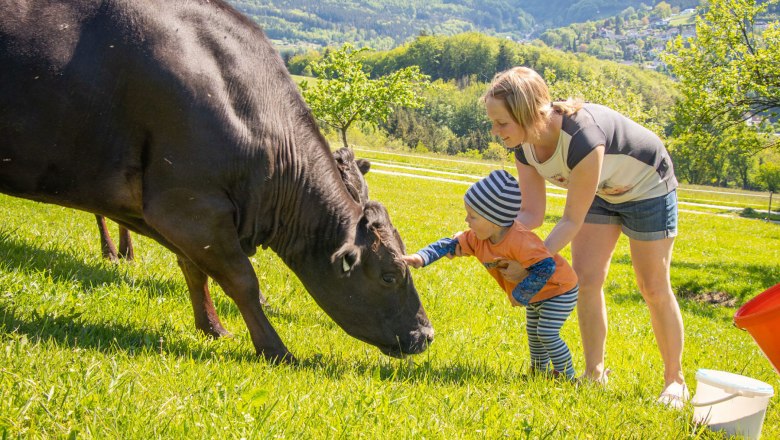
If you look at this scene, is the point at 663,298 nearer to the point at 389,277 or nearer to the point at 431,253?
the point at 431,253

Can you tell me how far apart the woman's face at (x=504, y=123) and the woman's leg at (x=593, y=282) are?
50.0 inches

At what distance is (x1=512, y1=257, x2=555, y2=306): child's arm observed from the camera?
5007 mm

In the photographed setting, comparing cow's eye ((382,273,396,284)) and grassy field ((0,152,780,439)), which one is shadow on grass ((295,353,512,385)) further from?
cow's eye ((382,273,396,284))

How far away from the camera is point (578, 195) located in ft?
16.3

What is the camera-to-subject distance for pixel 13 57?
15.3ft

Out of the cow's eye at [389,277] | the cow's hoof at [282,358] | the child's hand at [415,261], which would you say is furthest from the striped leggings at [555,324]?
the cow's hoof at [282,358]

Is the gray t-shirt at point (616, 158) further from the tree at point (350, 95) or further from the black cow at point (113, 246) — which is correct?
the tree at point (350, 95)

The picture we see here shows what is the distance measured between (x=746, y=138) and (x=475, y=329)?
18931 mm

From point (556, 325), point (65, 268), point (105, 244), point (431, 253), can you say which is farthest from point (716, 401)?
A: point (105, 244)

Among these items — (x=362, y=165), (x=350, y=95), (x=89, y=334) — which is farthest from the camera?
(x=350, y=95)

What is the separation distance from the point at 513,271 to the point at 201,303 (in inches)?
99.8

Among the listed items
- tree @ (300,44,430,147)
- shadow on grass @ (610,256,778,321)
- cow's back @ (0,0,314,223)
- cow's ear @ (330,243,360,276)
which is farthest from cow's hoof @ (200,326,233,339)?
tree @ (300,44,430,147)

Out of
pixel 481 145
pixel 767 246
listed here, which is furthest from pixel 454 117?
pixel 767 246

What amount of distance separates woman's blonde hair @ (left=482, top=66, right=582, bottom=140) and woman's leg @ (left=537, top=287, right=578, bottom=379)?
131 centimetres
